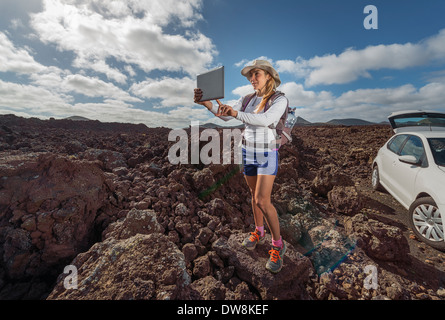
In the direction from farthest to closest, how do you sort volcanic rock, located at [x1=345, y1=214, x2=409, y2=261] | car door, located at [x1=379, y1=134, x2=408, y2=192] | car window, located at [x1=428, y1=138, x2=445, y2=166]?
car door, located at [x1=379, y1=134, x2=408, y2=192]
car window, located at [x1=428, y1=138, x2=445, y2=166]
volcanic rock, located at [x1=345, y1=214, x2=409, y2=261]

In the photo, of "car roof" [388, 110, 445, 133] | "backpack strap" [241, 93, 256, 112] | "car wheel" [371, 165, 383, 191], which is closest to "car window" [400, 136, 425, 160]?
"car roof" [388, 110, 445, 133]

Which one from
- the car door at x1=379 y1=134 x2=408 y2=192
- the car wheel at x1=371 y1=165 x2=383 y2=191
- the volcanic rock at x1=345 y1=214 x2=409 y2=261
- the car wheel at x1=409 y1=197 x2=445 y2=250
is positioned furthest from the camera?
A: the car wheel at x1=371 y1=165 x2=383 y2=191

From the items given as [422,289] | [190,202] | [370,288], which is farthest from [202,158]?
[422,289]

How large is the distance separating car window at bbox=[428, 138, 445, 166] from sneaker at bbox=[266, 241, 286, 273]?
317 cm

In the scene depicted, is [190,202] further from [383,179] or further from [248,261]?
[383,179]

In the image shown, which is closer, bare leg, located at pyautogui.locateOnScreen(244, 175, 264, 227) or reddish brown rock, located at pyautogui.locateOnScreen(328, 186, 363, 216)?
bare leg, located at pyautogui.locateOnScreen(244, 175, 264, 227)

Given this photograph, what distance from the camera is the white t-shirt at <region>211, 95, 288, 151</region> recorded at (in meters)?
1.54

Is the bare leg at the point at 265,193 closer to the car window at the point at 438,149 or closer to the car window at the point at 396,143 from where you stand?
the car window at the point at 438,149

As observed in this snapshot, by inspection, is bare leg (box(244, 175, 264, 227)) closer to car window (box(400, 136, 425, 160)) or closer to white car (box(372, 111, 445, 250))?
white car (box(372, 111, 445, 250))

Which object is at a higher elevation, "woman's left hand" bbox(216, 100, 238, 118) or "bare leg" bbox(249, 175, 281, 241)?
"woman's left hand" bbox(216, 100, 238, 118)

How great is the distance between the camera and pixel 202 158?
434 centimetres

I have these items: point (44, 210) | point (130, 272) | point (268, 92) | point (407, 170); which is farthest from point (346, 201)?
point (44, 210)
